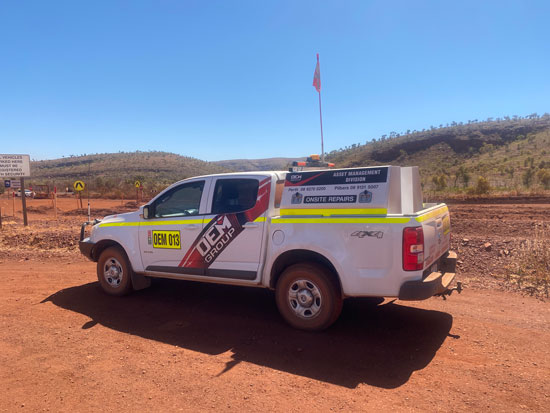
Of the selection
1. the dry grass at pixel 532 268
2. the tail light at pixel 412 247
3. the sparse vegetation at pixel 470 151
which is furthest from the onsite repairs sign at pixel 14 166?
the sparse vegetation at pixel 470 151

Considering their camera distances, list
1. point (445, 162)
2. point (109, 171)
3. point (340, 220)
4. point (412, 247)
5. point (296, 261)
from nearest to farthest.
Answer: point (412, 247)
point (340, 220)
point (296, 261)
point (445, 162)
point (109, 171)

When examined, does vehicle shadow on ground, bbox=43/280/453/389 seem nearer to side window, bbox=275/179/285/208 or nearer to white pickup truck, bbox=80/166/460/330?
white pickup truck, bbox=80/166/460/330

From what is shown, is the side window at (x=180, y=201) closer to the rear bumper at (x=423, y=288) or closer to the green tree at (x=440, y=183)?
the rear bumper at (x=423, y=288)

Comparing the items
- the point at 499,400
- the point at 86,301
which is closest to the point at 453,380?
the point at 499,400

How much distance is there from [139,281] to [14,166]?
43.7ft

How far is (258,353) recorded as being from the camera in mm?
4484

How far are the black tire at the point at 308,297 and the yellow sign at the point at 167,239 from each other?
1730 mm

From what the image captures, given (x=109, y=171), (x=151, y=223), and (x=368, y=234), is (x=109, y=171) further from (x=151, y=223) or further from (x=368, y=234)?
(x=368, y=234)

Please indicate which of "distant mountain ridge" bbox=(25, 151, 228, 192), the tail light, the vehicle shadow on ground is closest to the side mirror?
the vehicle shadow on ground

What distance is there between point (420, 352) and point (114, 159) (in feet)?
283

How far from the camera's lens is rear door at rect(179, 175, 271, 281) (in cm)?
532

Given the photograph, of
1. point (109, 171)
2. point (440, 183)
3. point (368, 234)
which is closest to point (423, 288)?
point (368, 234)

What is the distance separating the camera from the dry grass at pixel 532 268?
6672 mm

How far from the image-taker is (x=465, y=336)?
4.86 m
